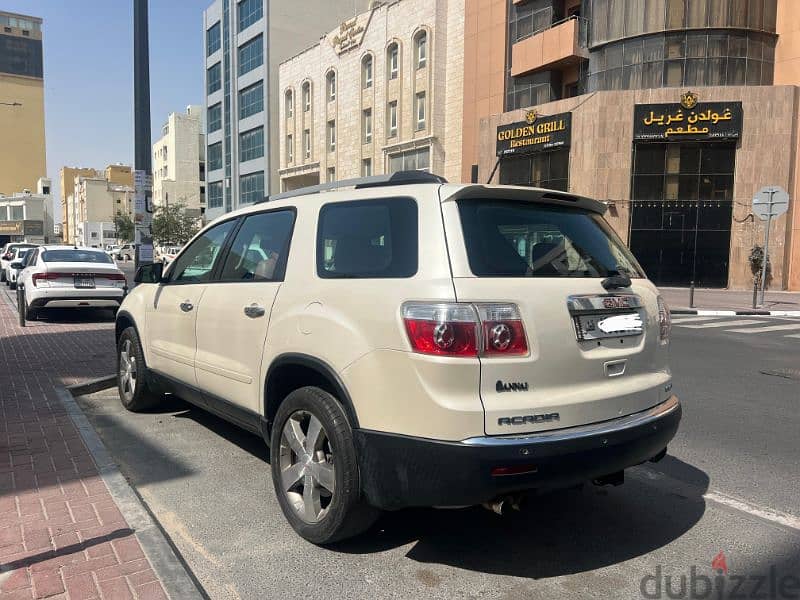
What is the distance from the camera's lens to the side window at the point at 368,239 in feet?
10.3

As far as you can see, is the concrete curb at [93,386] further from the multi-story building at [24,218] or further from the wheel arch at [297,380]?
the multi-story building at [24,218]

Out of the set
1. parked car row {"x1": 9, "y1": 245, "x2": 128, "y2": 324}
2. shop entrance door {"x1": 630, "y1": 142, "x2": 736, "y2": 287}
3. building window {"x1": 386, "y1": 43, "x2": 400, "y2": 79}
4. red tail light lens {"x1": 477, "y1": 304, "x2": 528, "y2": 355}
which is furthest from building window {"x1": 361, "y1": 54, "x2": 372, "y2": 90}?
red tail light lens {"x1": 477, "y1": 304, "x2": 528, "y2": 355}

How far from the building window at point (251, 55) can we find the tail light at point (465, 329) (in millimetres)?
57309

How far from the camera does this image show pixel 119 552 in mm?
3178

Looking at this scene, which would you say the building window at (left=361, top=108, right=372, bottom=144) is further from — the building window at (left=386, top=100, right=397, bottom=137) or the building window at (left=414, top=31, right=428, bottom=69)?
the building window at (left=414, top=31, right=428, bottom=69)

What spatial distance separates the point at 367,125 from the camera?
43719 millimetres

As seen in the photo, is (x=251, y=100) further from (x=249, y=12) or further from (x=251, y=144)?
(x=249, y=12)

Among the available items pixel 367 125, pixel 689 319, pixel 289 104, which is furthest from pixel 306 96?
pixel 689 319

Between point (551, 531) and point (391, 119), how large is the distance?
3968 centimetres

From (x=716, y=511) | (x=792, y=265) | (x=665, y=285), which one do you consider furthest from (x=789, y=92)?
(x=716, y=511)

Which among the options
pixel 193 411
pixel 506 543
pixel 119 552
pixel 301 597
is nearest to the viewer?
pixel 301 597

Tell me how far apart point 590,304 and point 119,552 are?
266 cm

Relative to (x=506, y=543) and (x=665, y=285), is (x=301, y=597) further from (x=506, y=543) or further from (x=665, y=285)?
(x=665, y=285)

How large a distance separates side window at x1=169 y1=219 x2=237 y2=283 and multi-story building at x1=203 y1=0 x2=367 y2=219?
4611 centimetres
